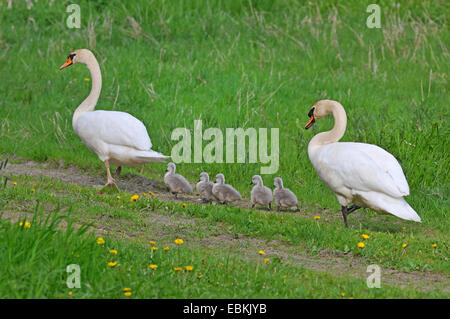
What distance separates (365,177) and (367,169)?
8 cm

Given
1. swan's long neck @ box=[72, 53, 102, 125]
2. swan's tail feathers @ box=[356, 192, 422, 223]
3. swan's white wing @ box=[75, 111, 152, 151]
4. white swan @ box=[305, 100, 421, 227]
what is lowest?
swan's tail feathers @ box=[356, 192, 422, 223]

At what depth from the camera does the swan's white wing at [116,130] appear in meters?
9.29

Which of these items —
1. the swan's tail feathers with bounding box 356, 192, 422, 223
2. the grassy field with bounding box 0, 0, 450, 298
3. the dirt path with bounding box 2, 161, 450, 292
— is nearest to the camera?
the grassy field with bounding box 0, 0, 450, 298

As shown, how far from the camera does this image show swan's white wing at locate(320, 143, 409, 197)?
25.8 ft

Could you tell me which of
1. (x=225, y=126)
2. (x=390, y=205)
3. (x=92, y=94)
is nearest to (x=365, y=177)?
(x=390, y=205)

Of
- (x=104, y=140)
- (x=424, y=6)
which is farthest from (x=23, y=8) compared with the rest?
(x=424, y=6)

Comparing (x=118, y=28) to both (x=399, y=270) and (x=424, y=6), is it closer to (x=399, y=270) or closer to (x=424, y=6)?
(x=424, y=6)

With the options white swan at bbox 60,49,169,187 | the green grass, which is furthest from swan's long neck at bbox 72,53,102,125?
the green grass

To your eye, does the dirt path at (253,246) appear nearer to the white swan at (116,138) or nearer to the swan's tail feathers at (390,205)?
the swan's tail feathers at (390,205)

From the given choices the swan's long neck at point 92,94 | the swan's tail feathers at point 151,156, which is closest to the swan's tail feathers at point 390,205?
the swan's tail feathers at point 151,156

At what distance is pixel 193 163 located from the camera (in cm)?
1091

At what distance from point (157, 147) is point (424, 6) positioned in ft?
27.6

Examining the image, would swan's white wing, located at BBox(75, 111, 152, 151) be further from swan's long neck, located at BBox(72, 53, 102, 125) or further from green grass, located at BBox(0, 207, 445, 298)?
green grass, located at BBox(0, 207, 445, 298)

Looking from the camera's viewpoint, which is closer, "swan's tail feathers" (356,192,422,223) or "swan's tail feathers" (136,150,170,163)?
"swan's tail feathers" (356,192,422,223)
